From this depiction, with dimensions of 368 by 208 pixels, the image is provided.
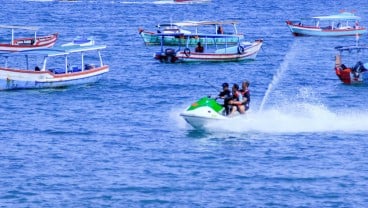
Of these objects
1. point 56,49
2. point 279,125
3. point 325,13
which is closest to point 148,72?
Answer: point 56,49

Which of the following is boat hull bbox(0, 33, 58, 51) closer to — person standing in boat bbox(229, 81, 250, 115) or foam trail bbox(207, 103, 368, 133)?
foam trail bbox(207, 103, 368, 133)

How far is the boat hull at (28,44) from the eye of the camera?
89625 mm

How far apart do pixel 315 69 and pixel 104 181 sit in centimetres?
3926

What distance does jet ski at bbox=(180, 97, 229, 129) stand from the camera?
53.3 metres

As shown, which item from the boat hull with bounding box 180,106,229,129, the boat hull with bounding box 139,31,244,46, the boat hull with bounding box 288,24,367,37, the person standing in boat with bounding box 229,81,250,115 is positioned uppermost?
the person standing in boat with bounding box 229,81,250,115

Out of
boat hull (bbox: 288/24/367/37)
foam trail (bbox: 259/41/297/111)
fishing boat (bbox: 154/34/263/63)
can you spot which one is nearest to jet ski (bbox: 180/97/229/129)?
foam trail (bbox: 259/41/297/111)

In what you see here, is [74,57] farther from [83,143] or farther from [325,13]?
[325,13]

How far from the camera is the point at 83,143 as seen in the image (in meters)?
55.0

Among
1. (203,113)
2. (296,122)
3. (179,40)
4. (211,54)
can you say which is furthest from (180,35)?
(203,113)

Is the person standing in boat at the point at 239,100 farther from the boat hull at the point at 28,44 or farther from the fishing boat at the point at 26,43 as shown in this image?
the boat hull at the point at 28,44

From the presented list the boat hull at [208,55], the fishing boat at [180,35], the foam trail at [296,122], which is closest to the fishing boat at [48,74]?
the boat hull at [208,55]

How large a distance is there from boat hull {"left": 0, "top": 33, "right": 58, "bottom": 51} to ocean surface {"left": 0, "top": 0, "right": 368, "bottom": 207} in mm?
6741

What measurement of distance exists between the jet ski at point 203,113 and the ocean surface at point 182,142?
67cm

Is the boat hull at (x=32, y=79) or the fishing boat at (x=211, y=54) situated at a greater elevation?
the boat hull at (x=32, y=79)
